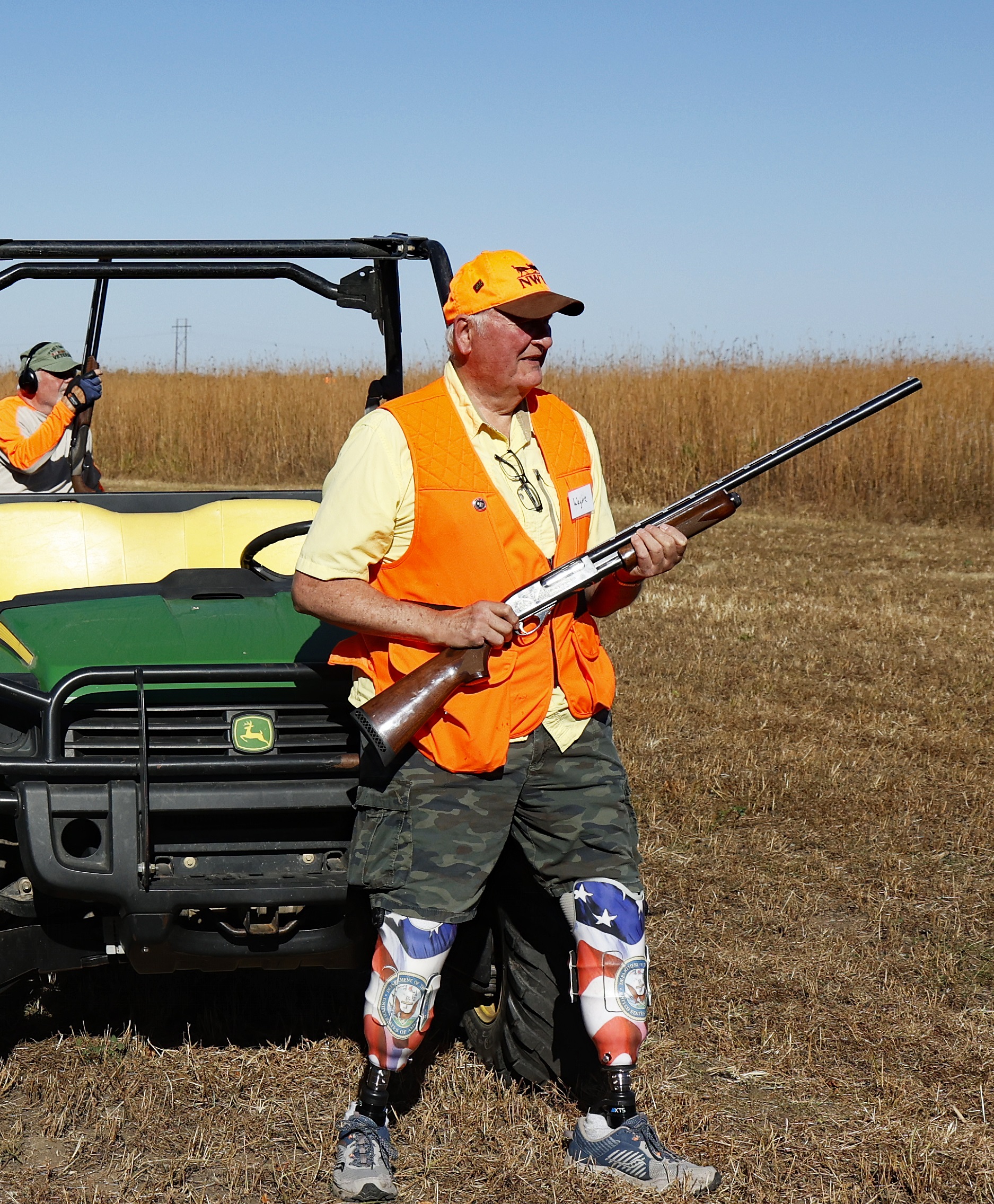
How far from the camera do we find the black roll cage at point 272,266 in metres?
4.21

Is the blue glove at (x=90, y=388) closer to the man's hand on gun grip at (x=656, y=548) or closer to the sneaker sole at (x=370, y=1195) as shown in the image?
the man's hand on gun grip at (x=656, y=548)

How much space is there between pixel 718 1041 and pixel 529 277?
2069mm

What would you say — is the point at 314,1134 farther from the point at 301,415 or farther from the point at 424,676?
the point at 301,415

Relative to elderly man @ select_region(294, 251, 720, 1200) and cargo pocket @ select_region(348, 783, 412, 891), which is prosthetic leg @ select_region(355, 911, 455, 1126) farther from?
cargo pocket @ select_region(348, 783, 412, 891)

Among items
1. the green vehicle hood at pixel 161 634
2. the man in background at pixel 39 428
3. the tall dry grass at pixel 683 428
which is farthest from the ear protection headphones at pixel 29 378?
the tall dry grass at pixel 683 428

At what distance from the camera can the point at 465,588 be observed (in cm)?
313

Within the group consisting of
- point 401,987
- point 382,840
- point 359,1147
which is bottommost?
point 359,1147

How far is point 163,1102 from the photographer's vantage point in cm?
344

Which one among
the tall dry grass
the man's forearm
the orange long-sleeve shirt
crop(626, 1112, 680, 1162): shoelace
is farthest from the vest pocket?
the tall dry grass

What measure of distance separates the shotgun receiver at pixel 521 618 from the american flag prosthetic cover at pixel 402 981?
386mm

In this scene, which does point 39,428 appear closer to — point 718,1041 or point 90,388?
point 90,388

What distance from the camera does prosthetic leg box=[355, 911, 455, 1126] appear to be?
3068 millimetres

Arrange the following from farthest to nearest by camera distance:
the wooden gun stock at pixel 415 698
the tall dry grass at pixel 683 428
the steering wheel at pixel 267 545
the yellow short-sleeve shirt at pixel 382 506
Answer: the tall dry grass at pixel 683 428 → the steering wheel at pixel 267 545 → the yellow short-sleeve shirt at pixel 382 506 → the wooden gun stock at pixel 415 698

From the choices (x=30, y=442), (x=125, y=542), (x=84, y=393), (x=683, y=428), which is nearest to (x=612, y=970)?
(x=125, y=542)
